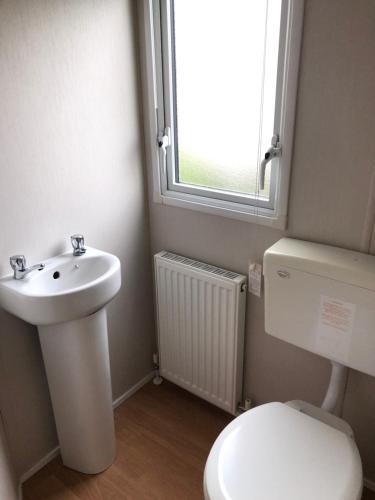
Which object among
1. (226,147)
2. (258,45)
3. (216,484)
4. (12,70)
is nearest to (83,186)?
(12,70)

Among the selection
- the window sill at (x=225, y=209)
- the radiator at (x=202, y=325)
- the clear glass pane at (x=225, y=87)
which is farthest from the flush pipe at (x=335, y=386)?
the clear glass pane at (x=225, y=87)

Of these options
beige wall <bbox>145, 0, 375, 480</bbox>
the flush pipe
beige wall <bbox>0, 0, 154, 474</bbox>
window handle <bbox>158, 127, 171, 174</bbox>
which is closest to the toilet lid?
the flush pipe

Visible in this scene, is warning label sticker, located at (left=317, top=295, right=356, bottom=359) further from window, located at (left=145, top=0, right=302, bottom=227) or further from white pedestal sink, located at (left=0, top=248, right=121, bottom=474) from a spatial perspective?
white pedestal sink, located at (left=0, top=248, right=121, bottom=474)

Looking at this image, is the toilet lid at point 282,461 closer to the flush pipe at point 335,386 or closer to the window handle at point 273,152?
the flush pipe at point 335,386

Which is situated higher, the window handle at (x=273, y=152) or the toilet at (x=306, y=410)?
the window handle at (x=273, y=152)

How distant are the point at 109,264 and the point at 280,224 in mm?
635

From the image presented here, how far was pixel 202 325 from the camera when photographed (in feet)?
5.50

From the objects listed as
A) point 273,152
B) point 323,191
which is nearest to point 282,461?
point 323,191

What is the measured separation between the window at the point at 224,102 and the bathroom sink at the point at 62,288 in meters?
0.46

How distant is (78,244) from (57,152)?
0.34 m

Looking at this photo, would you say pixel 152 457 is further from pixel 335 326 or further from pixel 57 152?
pixel 57 152

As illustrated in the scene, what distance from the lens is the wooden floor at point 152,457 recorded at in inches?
59.8

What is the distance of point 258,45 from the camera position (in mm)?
1332

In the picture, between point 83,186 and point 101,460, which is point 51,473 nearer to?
point 101,460
